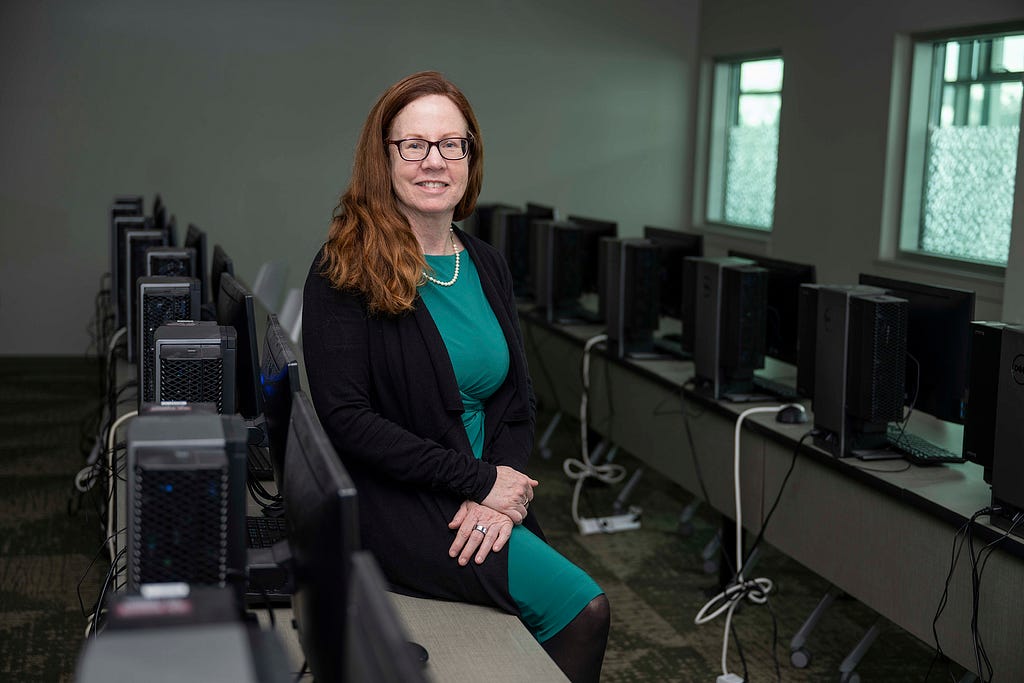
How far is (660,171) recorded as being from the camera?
9047 millimetres

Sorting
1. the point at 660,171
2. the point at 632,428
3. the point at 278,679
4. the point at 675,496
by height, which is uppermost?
the point at 660,171

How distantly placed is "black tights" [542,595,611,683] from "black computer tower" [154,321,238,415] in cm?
74

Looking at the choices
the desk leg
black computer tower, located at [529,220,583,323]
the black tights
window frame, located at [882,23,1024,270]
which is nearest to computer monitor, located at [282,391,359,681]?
the black tights

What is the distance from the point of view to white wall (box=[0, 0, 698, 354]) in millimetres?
7797

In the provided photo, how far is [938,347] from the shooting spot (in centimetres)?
297

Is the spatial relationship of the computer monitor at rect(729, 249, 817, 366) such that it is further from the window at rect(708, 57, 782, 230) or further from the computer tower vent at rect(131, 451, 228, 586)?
the window at rect(708, 57, 782, 230)

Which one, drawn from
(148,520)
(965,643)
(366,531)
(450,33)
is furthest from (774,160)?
(148,520)

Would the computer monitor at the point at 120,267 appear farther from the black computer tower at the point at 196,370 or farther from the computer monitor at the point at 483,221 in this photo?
the black computer tower at the point at 196,370

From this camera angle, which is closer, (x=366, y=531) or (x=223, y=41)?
(x=366, y=531)

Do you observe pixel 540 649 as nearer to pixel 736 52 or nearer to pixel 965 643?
→ pixel 965 643

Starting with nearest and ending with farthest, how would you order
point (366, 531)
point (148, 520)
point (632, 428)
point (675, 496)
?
point (148, 520)
point (366, 531)
point (632, 428)
point (675, 496)

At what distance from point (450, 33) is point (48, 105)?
284 centimetres

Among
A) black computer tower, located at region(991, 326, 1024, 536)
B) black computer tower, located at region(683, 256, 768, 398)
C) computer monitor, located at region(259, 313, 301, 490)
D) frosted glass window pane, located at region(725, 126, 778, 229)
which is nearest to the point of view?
computer monitor, located at region(259, 313, 301, 490)

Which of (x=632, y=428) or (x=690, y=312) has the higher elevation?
(x=690, y=312)
